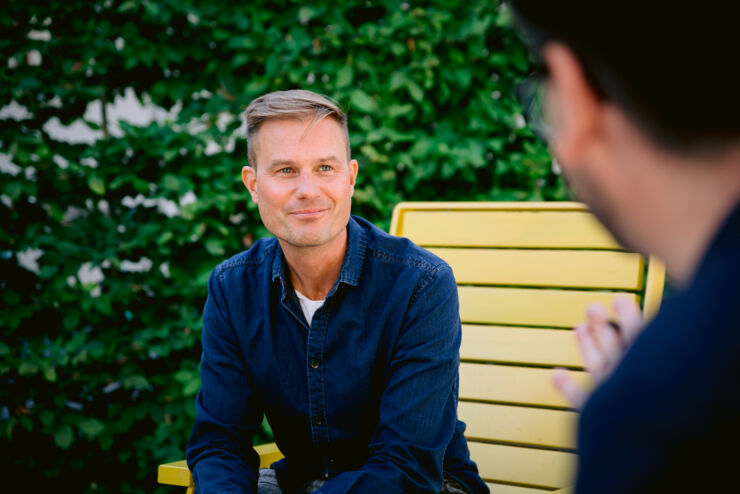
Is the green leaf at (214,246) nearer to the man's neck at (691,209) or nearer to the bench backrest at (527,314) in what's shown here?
the bench backrest at (527,314)

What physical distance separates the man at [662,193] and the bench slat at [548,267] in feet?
5.49

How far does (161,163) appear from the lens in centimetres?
299

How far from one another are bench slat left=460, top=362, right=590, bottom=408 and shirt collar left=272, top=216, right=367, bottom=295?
2.42ft

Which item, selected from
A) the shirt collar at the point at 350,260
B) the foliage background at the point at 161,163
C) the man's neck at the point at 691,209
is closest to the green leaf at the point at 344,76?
the foliage background at the point at 161,163

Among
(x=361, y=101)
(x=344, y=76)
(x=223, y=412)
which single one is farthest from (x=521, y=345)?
(x=344, y=76)

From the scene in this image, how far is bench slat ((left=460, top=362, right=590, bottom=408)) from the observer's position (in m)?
2.27

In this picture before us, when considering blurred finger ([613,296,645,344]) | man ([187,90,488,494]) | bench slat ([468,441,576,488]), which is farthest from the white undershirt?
blurred finger ([613,296,645,344])

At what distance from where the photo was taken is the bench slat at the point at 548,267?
2244 mm

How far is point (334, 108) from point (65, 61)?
5.27 ft

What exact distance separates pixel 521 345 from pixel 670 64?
1868 mm

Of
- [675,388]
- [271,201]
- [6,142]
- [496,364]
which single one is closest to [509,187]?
[496,364]

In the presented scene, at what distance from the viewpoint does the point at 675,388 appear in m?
0.48

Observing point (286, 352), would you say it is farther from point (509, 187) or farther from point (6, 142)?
point (6, 142)

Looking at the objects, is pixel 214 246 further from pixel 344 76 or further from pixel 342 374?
pixel 342 374
